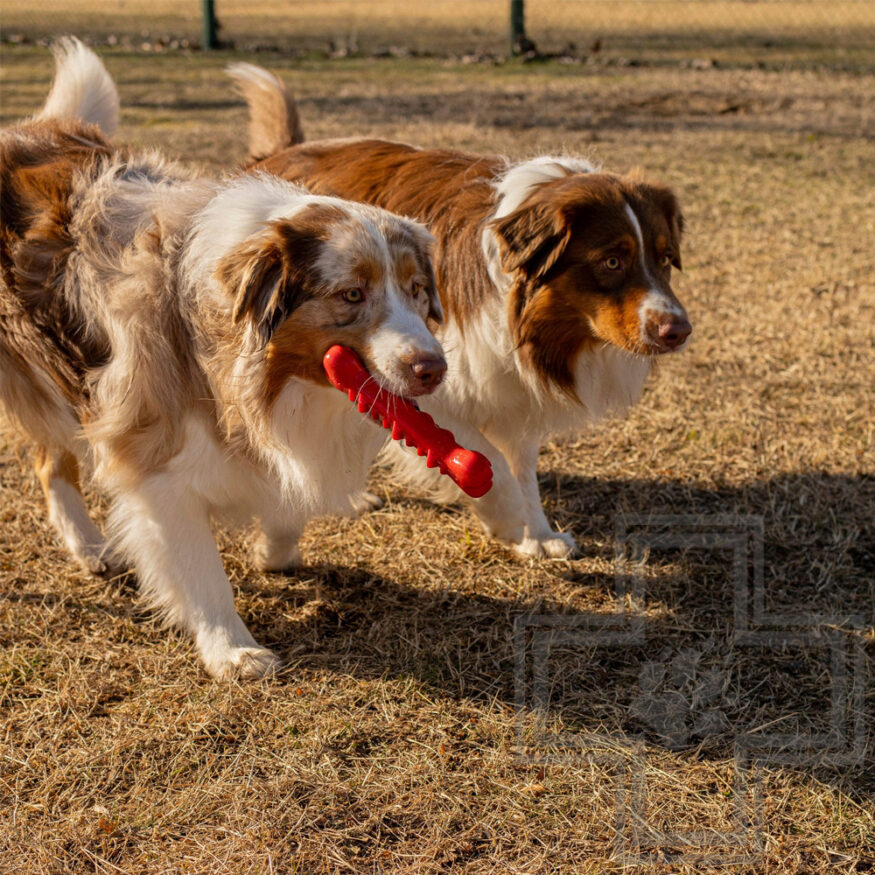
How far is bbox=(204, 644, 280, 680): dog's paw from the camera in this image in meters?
3.31

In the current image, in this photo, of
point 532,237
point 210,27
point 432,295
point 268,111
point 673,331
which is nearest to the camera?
point 432,295

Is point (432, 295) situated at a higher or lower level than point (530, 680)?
higher

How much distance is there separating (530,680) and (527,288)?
1318mm

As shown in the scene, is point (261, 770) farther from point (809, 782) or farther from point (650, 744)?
point (809, 782)

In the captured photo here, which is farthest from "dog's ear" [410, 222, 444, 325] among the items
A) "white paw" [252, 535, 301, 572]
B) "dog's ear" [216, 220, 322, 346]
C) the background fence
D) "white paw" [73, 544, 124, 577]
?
the background fence

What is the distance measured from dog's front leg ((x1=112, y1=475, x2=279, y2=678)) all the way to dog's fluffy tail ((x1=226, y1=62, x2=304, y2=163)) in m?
2.02

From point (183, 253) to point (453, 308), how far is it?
42.3 inches

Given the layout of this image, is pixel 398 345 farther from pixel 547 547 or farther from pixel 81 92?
pixel 81 92

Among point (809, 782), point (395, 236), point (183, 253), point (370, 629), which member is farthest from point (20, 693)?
point (809, 782)

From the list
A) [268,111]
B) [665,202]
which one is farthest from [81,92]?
[665,202]

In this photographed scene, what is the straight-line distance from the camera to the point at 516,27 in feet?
49.6

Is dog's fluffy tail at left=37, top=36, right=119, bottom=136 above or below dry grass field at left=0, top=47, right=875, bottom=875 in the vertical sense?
above

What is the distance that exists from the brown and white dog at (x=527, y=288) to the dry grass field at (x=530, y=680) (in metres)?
0.46

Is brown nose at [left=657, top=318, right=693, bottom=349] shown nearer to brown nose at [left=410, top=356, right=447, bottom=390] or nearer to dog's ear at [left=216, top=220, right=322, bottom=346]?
brown nose at [left=410, top=356, right=447, bottom=390]
